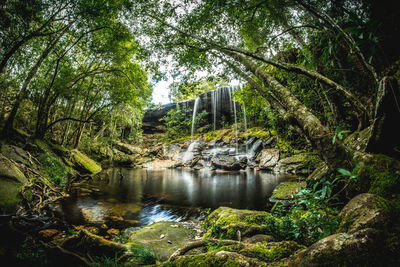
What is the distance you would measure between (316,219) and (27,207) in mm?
7298

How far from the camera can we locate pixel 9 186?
488 cm

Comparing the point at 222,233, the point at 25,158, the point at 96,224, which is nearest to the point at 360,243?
the point at 222,233

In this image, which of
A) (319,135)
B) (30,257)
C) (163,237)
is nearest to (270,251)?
(319,135)

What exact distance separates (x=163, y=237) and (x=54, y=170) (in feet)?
28.2

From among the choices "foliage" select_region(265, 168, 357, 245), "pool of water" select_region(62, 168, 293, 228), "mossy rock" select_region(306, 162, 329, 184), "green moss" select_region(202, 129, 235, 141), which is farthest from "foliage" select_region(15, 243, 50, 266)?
"green moss" select_region(202, 129, 235, 141)

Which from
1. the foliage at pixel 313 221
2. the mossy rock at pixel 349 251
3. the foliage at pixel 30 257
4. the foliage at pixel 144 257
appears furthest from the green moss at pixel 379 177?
the foliage at pixel 30 257

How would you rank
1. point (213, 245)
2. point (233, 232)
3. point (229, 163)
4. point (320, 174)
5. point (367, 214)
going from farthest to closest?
point (229, 163)
point (320, 174)
point (233, 232)
point (213, 245)
point (367, 214)

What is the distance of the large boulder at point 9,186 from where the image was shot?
4.50m

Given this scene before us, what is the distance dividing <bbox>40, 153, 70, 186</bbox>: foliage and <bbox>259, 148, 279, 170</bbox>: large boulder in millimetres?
16278

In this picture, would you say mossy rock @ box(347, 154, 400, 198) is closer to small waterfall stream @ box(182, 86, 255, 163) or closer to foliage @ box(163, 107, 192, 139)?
small waterfall stream @ box(182, 86, 255, 163)

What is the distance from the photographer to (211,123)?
32.1 metres

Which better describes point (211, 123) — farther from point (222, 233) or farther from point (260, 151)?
point (222, 233)

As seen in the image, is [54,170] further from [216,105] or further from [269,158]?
[216,105]

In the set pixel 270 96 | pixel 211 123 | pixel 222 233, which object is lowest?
pixel 222 233
